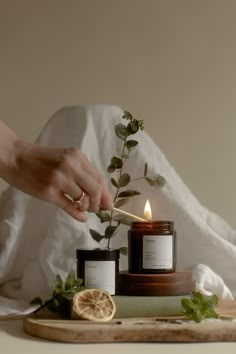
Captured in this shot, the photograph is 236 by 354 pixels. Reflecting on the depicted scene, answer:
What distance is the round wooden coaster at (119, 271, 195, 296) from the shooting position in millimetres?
979

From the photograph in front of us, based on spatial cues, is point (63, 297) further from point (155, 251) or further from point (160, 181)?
point (160, 181)

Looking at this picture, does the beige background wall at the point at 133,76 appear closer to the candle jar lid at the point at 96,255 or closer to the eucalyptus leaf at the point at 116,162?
the eucalyptus leaf at the point at 116,162

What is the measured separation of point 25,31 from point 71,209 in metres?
0.83

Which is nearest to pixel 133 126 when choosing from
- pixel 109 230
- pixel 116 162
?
pixel 116 162

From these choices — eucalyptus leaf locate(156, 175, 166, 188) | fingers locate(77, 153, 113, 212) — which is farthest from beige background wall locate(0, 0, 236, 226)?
fingers locate(77, 153, 113, 212)

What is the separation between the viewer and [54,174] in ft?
3.01

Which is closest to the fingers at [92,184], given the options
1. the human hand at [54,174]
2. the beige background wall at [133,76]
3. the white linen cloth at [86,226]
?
the human hand at [54,174]

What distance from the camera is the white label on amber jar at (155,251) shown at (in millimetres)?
1012

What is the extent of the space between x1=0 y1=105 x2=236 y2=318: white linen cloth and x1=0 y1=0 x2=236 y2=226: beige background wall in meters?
0.38

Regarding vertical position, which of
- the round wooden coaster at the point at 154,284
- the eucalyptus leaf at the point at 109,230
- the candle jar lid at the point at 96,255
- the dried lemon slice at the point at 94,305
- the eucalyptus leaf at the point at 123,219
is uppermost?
the eucalyptus leaf at the point at 123,219

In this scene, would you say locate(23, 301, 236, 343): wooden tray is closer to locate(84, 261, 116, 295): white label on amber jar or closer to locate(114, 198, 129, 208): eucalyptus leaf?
locate(84, 261, 116, 295): white label on amber jar

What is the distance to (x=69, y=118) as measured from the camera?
1275 millimetres

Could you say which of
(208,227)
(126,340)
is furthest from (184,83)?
(126,340)

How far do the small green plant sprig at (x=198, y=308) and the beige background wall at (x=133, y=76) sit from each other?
2.63 ft
